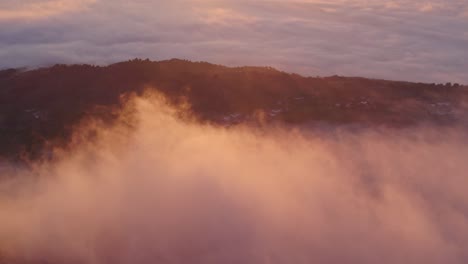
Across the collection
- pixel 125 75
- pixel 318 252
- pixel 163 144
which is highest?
pixel 125 75

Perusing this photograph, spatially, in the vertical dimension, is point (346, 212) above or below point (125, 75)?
below

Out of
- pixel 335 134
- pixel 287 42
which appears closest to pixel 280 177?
pixel 335 134

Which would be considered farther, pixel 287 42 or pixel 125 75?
pixel 287 42

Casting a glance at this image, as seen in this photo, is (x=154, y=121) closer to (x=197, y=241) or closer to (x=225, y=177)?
(x=225, y=177)

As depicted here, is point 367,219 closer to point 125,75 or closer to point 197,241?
point 197,241

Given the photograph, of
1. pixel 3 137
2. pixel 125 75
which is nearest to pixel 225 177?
pixel 3 137

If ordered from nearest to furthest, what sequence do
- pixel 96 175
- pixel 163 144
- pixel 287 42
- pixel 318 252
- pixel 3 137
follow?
pixel 318 252, pixel 96 175, pixel 163 144, pixel 3 137, pixel 287 42

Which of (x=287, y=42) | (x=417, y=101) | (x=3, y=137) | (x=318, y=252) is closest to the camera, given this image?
(x=318, y=252)
